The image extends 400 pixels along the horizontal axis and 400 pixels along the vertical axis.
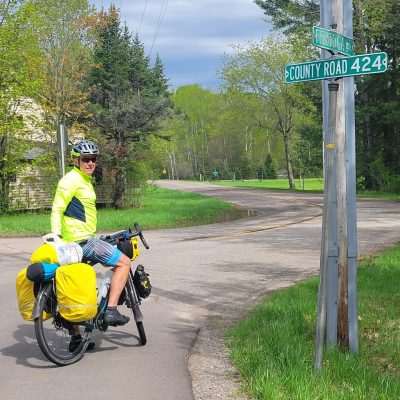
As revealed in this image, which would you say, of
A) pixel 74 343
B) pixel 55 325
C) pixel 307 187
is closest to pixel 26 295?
pixel 55 325

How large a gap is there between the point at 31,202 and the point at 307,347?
2481cm

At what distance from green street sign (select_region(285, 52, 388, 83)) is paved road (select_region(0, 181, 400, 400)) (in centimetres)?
254

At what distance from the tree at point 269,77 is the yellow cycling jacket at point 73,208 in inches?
1879

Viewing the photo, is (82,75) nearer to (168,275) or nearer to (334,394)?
(168,275)

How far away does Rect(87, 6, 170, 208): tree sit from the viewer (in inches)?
1099

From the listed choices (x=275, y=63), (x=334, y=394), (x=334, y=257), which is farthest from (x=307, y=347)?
(x=275, y=63)

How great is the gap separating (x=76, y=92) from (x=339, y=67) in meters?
24.1

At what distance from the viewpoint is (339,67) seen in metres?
4.98

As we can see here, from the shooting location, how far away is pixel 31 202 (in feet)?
95.3

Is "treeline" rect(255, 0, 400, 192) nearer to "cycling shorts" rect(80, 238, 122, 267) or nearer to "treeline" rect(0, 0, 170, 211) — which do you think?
"treeline" rect(0, 0, 170, 211)

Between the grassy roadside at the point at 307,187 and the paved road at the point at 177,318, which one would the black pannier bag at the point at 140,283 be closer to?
the paved road at the point at 177,318

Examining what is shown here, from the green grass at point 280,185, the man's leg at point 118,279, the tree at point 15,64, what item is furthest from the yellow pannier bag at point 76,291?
the green grass at point 280,185

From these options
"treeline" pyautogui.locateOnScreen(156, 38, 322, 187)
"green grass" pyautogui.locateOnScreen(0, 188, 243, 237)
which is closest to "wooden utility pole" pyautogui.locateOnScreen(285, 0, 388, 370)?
"green grass" pyautogui.locateOnScreen(0, 188, 243, 237)

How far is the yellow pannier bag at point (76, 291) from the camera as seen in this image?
5457 mm
